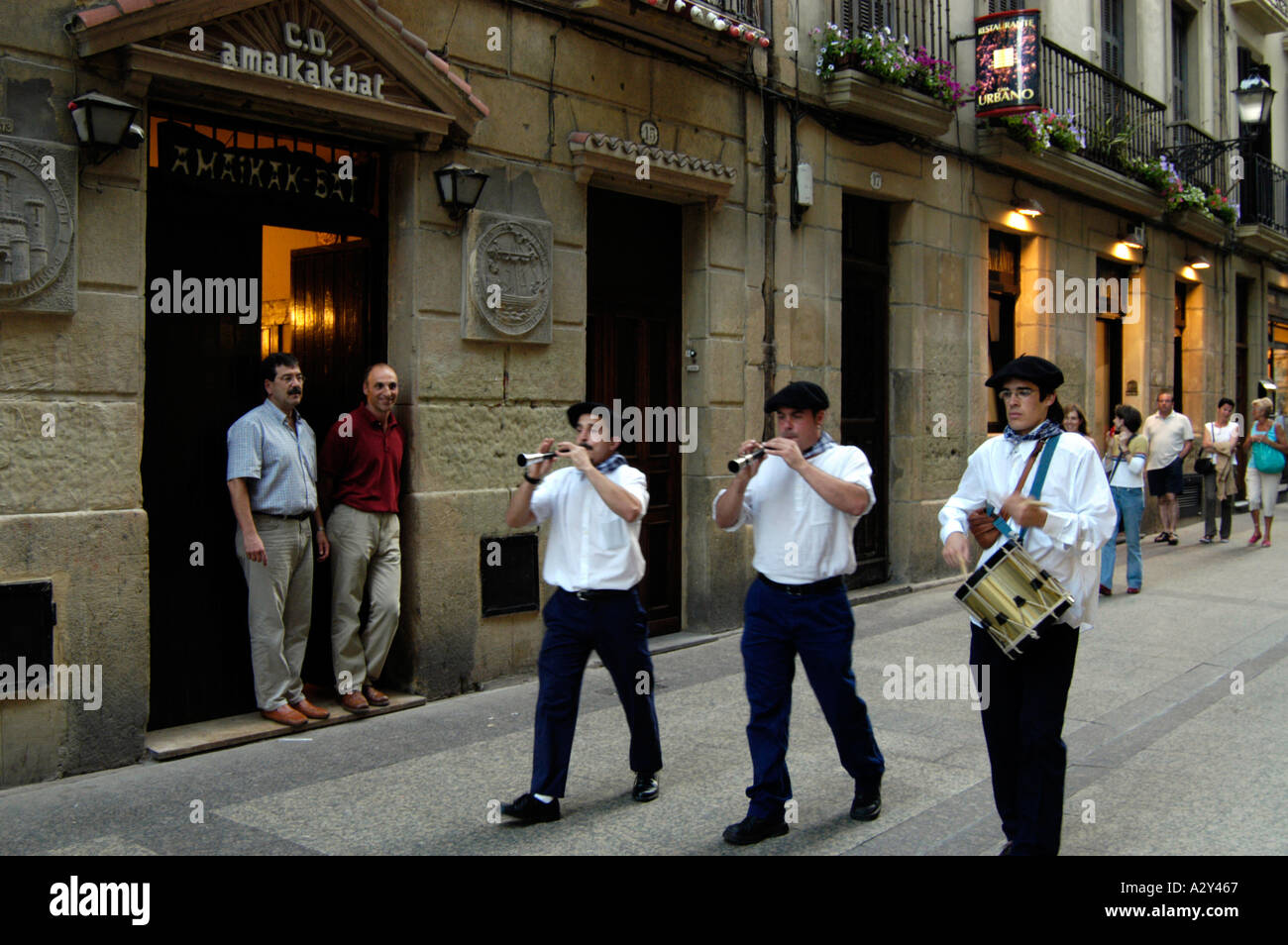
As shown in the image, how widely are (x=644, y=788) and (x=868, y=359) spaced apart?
7364 millimetres

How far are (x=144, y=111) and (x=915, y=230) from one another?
25.9 feet

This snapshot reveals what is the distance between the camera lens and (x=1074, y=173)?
46.2 ft

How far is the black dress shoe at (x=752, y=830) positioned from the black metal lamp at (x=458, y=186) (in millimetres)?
4219

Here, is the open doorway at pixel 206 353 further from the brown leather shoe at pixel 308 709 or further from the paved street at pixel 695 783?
the paved street at pixel 695 783

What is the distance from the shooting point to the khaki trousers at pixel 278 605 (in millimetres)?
6312

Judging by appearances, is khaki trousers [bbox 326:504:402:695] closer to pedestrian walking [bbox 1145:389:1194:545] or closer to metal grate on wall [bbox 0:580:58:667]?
metal grate on wall [bbox 0:580:58:667]

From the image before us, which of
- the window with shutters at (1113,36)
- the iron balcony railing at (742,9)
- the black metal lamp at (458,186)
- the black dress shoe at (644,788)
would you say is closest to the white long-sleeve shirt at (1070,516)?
the black dress shoe at (644,788)

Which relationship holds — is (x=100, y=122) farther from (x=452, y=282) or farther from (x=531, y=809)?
(x=531, y=809)

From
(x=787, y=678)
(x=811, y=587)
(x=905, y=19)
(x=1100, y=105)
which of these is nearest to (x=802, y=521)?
(x=811, y=587)

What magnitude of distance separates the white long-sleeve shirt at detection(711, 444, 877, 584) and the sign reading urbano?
340 inches
